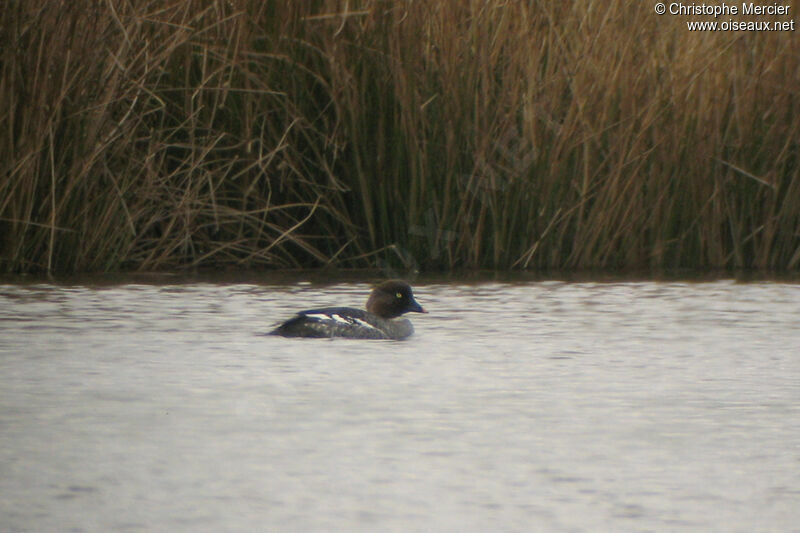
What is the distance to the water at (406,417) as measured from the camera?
3625mm

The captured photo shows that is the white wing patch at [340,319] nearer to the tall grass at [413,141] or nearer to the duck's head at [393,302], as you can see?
the duck's head at [393,302]

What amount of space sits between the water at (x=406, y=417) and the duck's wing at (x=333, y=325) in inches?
2.4

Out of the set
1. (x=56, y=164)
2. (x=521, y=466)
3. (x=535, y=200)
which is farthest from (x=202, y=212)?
(x=521, y=466)

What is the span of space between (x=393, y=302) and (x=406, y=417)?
2245 mm

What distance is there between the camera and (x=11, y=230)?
846 centimetres

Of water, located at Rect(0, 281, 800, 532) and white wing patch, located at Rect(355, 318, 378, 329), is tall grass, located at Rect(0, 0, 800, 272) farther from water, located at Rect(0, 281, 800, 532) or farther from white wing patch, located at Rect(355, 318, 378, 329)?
white wing patch, located at Rect(355, 318, 378, 329)

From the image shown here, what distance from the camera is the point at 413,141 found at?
891cm

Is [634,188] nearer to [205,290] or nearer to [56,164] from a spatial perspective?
[205,290]

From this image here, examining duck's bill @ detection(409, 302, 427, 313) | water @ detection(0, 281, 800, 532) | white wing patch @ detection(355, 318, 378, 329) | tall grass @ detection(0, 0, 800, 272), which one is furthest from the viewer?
tall grass @ detection(0, 0, 800, 272)

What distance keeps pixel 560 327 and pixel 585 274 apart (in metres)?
2.19

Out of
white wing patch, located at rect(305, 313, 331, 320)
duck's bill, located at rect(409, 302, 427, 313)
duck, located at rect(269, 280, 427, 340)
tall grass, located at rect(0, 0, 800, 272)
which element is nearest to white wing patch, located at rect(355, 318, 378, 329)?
duck, located at rect(269, 280, 427, 340)

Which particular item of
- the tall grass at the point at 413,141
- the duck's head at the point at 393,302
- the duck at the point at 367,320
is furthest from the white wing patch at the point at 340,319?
the tall grass at the point at 413,141

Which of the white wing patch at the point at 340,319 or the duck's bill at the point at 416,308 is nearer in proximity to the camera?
the white wing patch at the point at 340,319

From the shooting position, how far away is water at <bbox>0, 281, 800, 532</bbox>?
3.62 m
